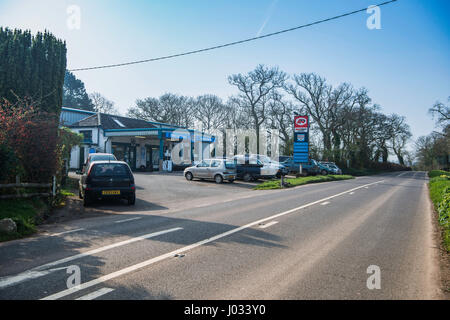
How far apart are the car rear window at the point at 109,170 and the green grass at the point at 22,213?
6.39 ft

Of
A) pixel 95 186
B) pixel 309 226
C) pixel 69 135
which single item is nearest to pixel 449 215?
pixel 309 226

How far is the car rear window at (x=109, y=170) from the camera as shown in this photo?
36.5 ft

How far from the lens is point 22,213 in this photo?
26.5 ft

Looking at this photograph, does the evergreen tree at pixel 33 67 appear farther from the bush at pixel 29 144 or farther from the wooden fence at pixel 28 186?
the wooden fence at pixel 28 186

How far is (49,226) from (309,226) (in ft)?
20.7

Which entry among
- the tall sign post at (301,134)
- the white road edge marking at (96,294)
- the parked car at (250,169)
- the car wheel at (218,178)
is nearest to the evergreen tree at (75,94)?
the tall sign post at (301,134)

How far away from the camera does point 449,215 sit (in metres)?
7.59

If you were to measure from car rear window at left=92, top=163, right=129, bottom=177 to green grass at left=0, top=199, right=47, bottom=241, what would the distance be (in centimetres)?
195

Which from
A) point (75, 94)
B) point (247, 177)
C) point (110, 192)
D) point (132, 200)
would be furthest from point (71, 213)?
point (75, 94)

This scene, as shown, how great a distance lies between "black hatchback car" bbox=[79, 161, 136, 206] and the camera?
10906 mm

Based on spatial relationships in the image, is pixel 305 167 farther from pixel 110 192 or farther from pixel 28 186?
pixel 28 186
